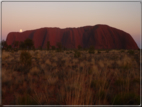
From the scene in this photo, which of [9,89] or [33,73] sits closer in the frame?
[9,89]

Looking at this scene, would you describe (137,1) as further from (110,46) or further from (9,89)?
(110,46)

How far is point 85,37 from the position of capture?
8219cm

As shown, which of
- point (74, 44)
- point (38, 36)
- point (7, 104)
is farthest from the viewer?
point (38, 36)

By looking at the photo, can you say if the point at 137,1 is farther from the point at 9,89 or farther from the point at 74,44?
the point at 74,44

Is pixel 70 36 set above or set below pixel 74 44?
above

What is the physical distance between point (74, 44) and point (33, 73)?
246 feet

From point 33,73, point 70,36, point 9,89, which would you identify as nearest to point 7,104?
point 9,89

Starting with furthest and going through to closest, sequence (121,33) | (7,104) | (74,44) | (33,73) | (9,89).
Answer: (74,44) → (121,33) → (33,73) → (9,89) → (7,104)

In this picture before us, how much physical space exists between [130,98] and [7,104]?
3.22 m

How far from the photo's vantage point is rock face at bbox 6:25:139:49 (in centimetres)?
6806

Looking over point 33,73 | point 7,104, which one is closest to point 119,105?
point 7,104

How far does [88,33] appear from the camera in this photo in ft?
271

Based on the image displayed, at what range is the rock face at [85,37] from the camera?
223 feet

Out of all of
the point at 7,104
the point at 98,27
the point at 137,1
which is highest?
the point at 98,27
